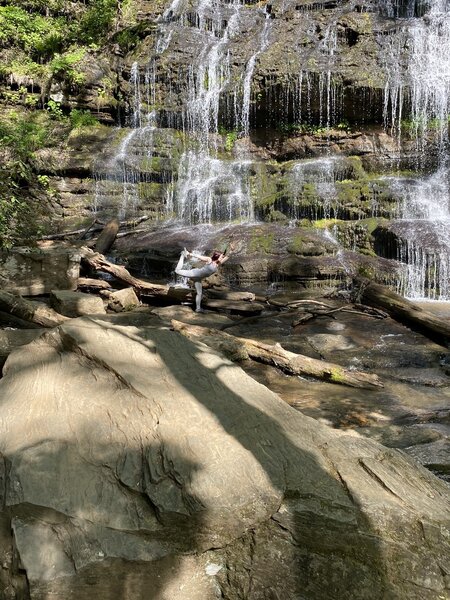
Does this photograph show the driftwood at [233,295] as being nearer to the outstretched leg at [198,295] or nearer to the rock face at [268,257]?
the outstretched leg at [198,295]

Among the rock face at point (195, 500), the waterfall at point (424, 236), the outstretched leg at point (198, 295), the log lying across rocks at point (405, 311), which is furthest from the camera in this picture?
the waterfall at point (424, 236)

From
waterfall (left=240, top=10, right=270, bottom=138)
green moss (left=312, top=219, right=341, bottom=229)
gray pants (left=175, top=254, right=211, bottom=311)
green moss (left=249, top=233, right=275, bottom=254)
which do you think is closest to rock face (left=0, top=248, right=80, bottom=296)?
gray pants (left=175, top=254, right=211, bottom=311)

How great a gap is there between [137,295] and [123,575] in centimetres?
798

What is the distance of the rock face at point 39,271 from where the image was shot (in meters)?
9.56

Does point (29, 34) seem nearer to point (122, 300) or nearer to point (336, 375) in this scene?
point (122, 300)

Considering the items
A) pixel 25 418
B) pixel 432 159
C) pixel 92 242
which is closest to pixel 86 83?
pixel 92 242

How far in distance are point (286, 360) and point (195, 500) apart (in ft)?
13.9

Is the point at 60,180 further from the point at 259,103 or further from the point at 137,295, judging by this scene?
the point at 137,295

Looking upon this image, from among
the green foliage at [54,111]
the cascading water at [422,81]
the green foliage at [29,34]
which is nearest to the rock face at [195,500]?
the cascading water at [422,81]

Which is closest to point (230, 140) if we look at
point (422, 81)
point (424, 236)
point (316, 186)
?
point (316, 186)

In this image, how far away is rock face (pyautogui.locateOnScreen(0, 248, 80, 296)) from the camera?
31.4 ft

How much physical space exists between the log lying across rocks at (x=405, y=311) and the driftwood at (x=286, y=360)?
7.94ft

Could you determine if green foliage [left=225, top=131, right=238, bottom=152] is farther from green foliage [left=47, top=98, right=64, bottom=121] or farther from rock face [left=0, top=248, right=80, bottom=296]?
rock face [left=0, top=248, right=80, bottom=296]

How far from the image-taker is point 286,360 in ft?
22.0
